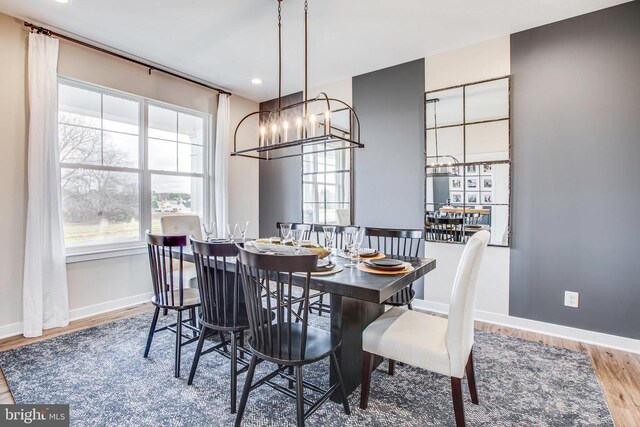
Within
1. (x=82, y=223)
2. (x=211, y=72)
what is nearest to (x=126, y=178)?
(x=82, y=223)

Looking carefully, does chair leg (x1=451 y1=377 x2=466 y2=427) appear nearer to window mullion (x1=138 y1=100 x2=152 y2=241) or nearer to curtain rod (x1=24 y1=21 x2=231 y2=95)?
window mullion (x1=138 y1=100 x2=152 y2=241)

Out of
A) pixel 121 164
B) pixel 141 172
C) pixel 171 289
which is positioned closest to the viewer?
pixel 171 289

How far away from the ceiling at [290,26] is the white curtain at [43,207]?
44 cm

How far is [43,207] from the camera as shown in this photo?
9.50ft

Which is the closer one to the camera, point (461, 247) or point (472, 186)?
point (472, 186)

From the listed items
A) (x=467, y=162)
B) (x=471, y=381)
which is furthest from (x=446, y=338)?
(x=467, y=162)

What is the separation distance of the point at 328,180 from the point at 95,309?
9.73 ft

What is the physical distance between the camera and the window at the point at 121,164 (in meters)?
3.23

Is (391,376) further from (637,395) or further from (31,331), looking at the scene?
(31,331)

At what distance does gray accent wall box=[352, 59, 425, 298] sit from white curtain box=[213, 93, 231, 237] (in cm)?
176

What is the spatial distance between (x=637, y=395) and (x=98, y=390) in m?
3.29

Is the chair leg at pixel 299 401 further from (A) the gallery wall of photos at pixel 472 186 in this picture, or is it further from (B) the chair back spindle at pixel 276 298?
(A) the gallery wall of photos at pixel 472 186

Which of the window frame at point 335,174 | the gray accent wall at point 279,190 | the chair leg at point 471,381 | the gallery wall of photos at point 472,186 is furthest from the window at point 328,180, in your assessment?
the chair leg at point 471,381

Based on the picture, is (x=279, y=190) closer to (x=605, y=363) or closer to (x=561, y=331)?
(x=561, y=331)
